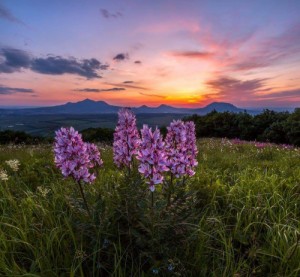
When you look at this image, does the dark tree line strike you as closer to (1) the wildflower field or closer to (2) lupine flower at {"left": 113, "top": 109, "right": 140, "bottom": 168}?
(1) the wildflower field

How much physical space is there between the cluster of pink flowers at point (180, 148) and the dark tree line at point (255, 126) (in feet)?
73.1

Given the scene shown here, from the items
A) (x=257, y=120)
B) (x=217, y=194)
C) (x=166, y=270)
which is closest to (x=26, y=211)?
(x=166, y=270)

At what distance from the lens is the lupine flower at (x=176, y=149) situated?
3839 millimetres

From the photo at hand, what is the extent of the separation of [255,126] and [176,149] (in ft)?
100

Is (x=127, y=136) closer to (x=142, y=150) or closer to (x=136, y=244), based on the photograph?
(x=142, y=150)

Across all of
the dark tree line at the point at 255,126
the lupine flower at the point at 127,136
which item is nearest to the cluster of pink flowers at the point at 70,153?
the lupine flower at the point at 127,136

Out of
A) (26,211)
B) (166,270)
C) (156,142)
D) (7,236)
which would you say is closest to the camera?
(156,142)

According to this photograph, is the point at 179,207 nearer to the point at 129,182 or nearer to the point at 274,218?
the point at 129,182

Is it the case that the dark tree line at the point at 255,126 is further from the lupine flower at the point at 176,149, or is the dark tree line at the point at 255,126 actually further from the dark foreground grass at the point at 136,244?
the lupine flower at the point at 176,149

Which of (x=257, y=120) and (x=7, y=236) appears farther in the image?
(x=257, y=120)

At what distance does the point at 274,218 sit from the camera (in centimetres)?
541

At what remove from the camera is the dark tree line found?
27703 millimetres

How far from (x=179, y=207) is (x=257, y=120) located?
3042cm

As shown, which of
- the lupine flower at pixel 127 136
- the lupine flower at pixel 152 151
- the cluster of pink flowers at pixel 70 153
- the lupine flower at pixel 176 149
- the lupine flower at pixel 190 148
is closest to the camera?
the lupine flower at pixel 152 151
